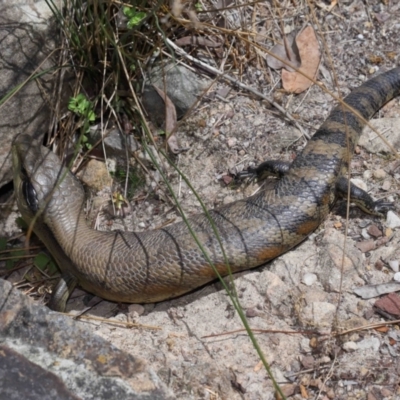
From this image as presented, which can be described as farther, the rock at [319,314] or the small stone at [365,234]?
the small stone at [365,234]

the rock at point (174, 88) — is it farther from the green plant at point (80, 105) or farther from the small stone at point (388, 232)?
the small stone at point (388, 232)

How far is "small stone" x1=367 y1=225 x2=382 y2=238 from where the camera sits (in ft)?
16.3

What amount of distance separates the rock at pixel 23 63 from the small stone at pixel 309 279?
2.43 metres

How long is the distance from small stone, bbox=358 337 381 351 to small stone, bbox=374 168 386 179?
1.45 m

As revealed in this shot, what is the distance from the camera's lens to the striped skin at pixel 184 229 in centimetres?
484

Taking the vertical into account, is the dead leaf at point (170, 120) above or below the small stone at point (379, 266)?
above

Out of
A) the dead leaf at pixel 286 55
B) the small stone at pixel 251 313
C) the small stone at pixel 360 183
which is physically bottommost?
the small stone at pixel 251 313

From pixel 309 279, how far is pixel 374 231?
2.01 ft

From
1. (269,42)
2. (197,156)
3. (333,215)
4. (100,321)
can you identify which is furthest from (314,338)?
(269,42)

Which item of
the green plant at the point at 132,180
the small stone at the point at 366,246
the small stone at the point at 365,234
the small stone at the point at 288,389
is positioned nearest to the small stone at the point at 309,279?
the small stone at the point at 366,246

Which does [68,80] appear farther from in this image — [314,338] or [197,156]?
[314,338]

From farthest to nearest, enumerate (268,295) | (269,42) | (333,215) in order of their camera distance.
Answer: (269,42)
(333,215)
(268,295)

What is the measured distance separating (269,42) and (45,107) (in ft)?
6.40

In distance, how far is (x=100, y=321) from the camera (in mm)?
4977
